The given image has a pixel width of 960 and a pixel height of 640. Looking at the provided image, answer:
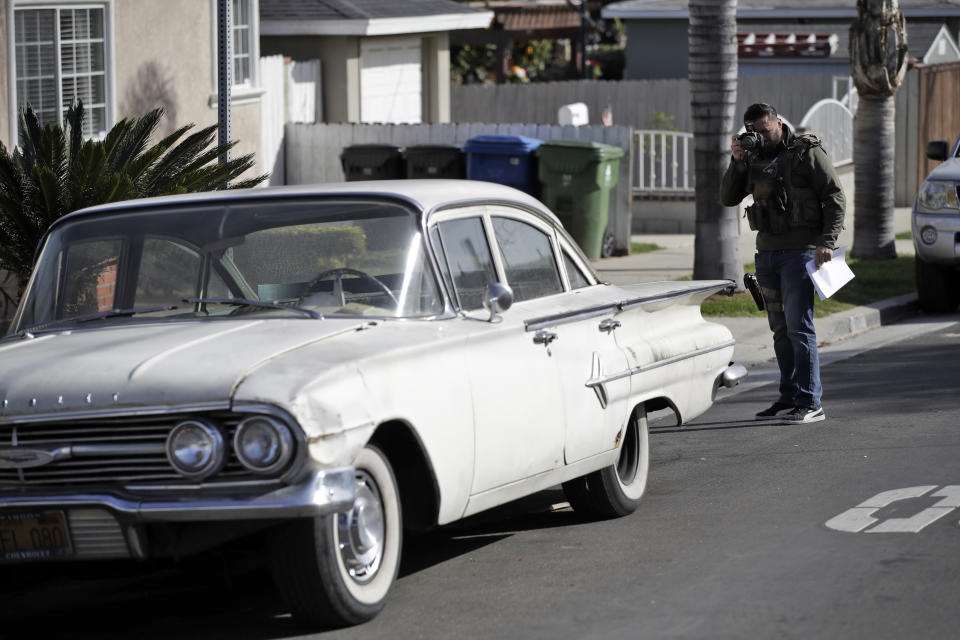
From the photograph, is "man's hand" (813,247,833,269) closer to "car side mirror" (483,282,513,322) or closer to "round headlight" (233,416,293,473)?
"car side mirror" (483,282,513,322)

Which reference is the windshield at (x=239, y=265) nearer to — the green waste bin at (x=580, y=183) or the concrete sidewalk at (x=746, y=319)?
the concrete sidewalk at (x=746, y=319)

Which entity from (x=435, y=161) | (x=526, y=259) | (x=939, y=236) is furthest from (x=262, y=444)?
(x=435, y=161)

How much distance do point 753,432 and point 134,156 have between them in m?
4.47

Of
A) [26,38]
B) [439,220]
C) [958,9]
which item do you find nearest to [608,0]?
[958,9]

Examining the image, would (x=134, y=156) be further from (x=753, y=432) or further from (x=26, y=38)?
(x=753, y=432)

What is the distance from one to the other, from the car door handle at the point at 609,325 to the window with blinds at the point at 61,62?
6951 mm

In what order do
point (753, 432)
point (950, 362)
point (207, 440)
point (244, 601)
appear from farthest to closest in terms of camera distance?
point (950, 362), point (753, 432), point (244, 601), point (207, 440)

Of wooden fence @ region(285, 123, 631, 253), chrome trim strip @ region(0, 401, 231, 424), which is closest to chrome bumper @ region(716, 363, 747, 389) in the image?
chrome trim strip @ region(0, 401, 231, 424)

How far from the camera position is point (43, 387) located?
5.39m

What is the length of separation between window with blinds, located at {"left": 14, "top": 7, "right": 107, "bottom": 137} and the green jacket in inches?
234

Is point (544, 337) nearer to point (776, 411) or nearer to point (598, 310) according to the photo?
point (598, 310)

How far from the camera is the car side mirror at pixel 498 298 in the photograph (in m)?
6.25

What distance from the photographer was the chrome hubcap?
551 centimetres

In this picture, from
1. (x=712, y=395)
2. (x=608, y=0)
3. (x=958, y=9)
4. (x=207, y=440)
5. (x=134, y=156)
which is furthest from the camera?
(x=608, y=0)
